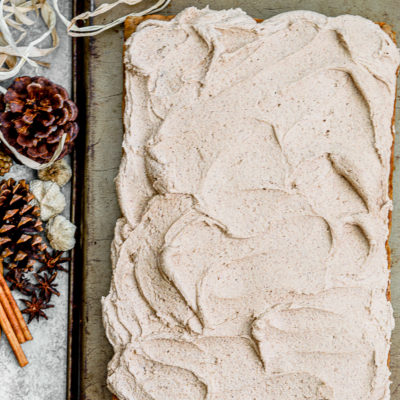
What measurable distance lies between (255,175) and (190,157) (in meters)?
0.17

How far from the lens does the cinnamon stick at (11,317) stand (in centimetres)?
129

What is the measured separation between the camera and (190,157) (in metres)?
1.19

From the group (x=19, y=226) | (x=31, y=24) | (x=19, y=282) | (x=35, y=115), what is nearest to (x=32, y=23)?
(x=31, y=24)

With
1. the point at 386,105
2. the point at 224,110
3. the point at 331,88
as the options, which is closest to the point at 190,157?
the point at 224,110

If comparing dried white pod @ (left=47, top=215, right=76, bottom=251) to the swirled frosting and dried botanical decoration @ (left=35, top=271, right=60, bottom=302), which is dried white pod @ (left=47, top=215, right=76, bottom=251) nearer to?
dried botanical decoration @ (left=35, top=271, right=60, bottom=302)

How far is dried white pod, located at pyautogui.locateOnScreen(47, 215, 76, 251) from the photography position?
1.33m

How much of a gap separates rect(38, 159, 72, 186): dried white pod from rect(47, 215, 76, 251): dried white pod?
104mm

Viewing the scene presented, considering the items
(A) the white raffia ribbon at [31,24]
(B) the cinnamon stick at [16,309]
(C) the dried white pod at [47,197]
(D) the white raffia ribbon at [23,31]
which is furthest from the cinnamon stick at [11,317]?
(D) the white raffia ribbon at [23,31]

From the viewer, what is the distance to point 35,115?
1.26 metres

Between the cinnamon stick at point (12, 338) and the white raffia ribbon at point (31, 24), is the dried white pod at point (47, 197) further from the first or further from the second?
the cinnamon stick at point (12, 338)

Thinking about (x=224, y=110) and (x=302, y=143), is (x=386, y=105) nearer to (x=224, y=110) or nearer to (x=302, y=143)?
(x=302, y=143)

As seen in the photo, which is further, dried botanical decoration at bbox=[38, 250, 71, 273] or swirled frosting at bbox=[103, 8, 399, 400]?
dried botanical decoration at bbox=[38, 250, 71, 273]

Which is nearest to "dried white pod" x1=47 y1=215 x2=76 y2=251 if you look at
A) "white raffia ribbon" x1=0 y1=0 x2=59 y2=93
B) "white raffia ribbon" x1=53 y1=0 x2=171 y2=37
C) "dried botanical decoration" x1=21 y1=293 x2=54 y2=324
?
"dried botanical decoration" x1=21 y1=293 x2=54 y2=324

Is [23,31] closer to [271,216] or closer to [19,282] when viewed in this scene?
[19,282]
